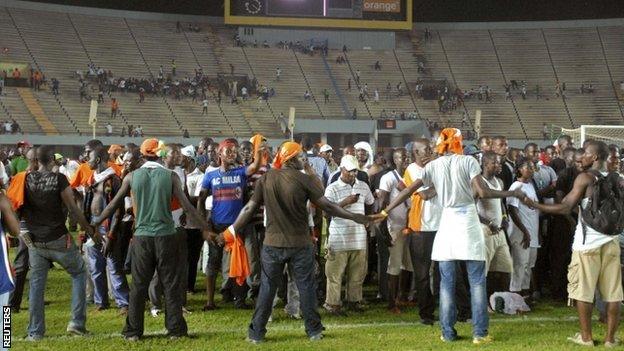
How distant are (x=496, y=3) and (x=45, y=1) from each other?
2645cm

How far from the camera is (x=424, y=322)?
7.34m

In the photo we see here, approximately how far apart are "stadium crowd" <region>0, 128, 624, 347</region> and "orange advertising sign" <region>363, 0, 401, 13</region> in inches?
1296

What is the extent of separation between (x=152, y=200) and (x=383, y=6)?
119 ft

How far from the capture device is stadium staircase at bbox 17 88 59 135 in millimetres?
33534

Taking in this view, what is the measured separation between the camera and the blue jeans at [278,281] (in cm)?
655

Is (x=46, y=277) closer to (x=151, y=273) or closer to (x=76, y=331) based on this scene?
(x=76, y=331)

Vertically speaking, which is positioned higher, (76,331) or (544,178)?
(544,178)

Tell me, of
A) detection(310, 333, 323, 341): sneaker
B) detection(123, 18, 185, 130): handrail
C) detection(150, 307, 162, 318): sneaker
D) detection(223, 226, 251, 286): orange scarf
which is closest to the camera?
detection(310, 333, 323, 341): sneaker

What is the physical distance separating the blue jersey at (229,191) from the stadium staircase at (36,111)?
27.1 metres

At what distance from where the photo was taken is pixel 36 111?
34.8 meters

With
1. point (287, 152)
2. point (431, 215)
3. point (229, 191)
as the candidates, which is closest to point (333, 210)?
point (287, 152)

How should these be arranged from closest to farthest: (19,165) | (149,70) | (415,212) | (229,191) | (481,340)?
(481,340) < (415,212) < (229,191) < (19,165) < (149,70)

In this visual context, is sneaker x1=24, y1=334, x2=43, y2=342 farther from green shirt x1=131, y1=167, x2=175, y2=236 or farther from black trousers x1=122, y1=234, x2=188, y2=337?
green shirt x1=131, y1=167, x2=175, y2=236


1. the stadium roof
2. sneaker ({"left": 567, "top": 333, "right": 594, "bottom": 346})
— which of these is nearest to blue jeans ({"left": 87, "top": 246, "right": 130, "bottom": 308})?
sneaker ({"left": 567, "top": 333, "right": 594, "bottom": 346})
